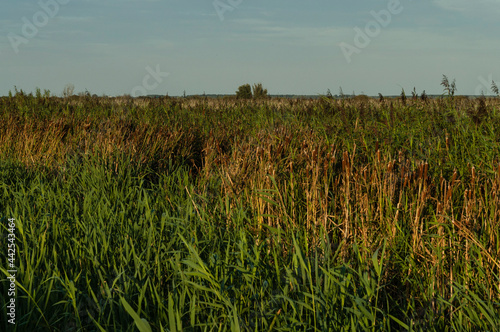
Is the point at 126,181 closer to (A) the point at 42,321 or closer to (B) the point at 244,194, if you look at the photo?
(B) the point at 244,194

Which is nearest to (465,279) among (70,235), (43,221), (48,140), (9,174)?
(70,235)

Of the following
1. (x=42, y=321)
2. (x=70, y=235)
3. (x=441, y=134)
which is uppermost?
(x=441, y=134)

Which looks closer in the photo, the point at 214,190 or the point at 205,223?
the point at 205,223

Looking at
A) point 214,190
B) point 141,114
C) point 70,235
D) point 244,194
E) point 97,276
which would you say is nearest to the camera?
point 97,276

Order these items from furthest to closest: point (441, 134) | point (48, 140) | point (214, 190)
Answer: point (48, 140) < point (441, 134) < point (214, 190)

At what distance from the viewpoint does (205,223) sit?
10.9 feet

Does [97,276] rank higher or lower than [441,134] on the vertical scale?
lower

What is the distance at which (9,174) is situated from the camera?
512 centimetres

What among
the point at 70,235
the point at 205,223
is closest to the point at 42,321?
the point at 70,235

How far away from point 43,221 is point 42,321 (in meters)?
1.02

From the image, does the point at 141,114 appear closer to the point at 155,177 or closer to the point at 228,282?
the point at 155,177

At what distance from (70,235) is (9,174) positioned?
237 cm

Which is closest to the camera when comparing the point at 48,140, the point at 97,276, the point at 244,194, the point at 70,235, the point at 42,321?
the point at 42,321

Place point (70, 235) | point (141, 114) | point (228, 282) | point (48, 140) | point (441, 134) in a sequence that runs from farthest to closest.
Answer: point (141, 114) < point (48, 140) < point (441, 134) < point (70, 235) < point (228, 282)
